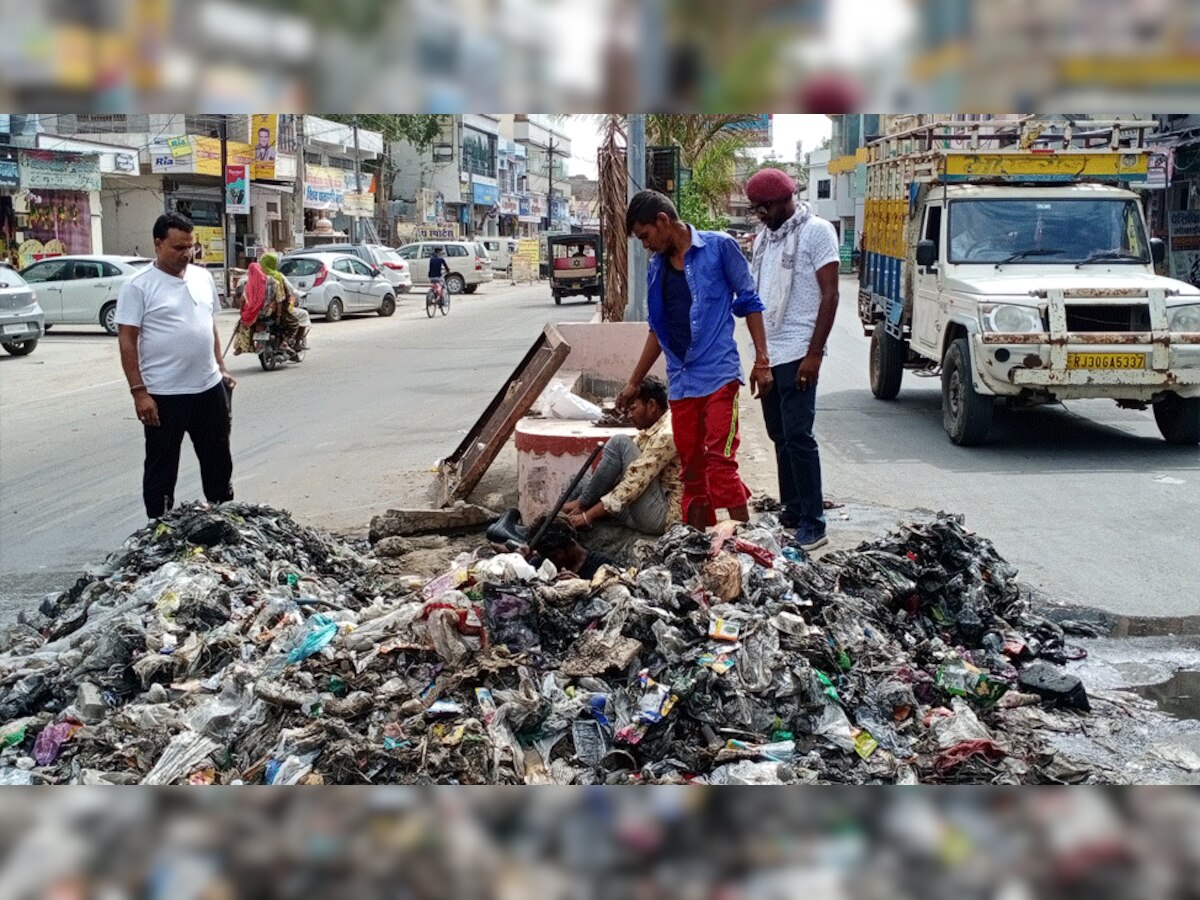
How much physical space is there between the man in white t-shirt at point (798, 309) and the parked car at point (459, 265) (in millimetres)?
34068

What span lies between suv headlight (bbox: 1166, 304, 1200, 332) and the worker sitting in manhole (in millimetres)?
5058

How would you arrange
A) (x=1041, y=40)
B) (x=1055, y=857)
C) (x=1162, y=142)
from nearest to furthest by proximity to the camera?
1. (x=1041, y=40)
2. (x=1055, y=857)
3. (x=1162, y=142)

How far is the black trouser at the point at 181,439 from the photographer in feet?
20.9

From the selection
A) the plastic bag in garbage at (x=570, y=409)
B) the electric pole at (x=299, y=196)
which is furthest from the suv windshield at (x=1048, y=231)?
the electric pole at (x=299, y=196)

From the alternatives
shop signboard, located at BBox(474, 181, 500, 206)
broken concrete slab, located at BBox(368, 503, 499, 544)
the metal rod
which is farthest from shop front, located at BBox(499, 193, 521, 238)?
the metal rod

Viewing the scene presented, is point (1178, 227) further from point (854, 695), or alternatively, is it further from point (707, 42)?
point (707, 42)

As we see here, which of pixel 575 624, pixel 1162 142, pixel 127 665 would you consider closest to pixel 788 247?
pixel 575 624

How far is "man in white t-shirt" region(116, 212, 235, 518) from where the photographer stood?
243 inches

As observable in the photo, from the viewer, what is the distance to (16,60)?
1.95 metres

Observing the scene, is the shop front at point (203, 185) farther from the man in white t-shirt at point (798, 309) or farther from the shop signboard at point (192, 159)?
the man in white t-shirt at point (798, 309)

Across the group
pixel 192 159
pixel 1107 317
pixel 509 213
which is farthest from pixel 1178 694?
pixel 509 213

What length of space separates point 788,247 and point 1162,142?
66.2ft

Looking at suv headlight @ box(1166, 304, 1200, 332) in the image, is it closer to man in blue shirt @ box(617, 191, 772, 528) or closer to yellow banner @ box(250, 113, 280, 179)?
man in blue shirt @ box(617, 191, 772, 528)

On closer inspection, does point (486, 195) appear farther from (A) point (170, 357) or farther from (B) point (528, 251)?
(A) point (170, 357)
